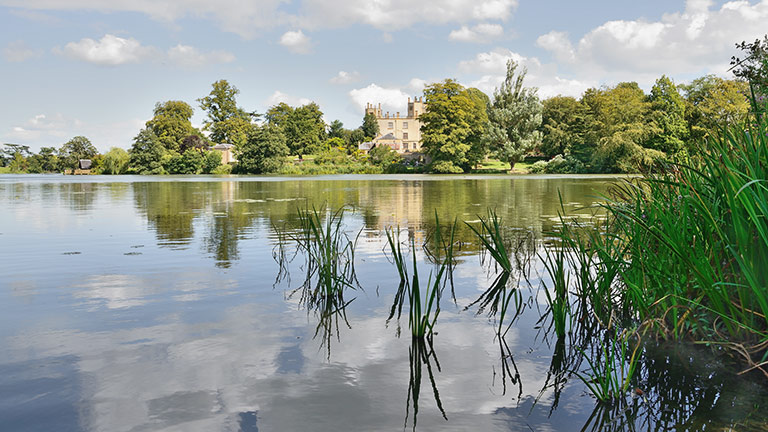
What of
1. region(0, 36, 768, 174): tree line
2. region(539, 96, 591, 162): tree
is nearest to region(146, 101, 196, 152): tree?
region(0, 36, 768, 174): tree line

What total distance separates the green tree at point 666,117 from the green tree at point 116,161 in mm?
69425

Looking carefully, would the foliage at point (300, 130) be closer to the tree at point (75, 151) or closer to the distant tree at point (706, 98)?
the tree at point (75, 151)

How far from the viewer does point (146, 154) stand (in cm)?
7838

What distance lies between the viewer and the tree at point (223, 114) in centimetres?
9931

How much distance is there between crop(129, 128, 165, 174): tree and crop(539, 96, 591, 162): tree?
51.7 metres

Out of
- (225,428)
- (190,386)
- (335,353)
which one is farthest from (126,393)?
(335,353)

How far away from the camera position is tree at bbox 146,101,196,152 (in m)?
90.4

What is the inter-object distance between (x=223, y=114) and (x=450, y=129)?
52.0 metres

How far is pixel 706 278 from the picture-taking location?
3.69m

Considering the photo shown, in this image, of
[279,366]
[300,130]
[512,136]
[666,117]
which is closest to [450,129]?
[512,136]

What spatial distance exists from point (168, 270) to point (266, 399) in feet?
15.9

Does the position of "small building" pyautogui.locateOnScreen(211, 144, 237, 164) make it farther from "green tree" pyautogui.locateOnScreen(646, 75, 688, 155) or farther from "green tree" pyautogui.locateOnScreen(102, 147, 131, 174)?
"green tree" pyautogui.locateOnScreen(646, 75, 688, 155)

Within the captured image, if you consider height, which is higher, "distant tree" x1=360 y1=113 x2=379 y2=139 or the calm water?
"distant tree" x1=360 y1=113 x2=379 y2=139

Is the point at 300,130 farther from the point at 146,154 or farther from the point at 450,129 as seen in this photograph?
the point at 450,129
